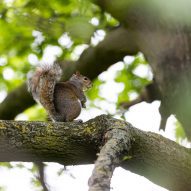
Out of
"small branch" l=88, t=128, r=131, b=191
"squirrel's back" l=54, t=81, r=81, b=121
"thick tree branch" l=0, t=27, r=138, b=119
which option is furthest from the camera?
"thick tree branch" l=0, t=27, r=138, b=119

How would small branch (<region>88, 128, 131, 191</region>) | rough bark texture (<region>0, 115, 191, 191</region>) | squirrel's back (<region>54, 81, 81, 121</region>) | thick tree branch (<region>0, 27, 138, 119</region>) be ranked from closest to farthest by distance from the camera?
small branch (<region>88, 128, 131, 191</region>) < rough bark texture (<region>0, 115, 191, 191</region>) < squirrel's back (<region>54, 81, 81, 121</region>) < thick tree branch (<region>0, 27, 138, 119</region>)

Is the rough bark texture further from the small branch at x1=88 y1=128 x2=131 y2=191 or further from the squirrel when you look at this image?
the squirrel

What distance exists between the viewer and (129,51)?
4074mm

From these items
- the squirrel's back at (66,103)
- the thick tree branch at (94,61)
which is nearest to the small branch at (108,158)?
the squirrel's back at (66,103)

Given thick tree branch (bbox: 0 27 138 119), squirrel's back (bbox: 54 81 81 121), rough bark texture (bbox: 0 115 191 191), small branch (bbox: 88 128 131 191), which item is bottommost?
thick tree branch (bbox: 0 27 138 119)

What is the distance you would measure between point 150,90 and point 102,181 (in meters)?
2.60

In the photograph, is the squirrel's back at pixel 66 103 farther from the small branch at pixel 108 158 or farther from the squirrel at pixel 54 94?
the small branch at pixel 108 158

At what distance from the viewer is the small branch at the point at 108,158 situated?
148 cm

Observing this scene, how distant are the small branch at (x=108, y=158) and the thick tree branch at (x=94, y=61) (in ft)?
6.18

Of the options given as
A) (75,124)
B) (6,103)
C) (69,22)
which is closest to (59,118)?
(69,22)

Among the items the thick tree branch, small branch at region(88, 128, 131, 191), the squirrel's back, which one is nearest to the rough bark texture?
small branch at region(88, 128, 131, 191)

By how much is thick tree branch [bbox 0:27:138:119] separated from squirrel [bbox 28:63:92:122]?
78 centimetres

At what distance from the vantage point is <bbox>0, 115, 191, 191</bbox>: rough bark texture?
A: 6.35 feet

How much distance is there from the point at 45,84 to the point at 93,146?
113 centimetres
